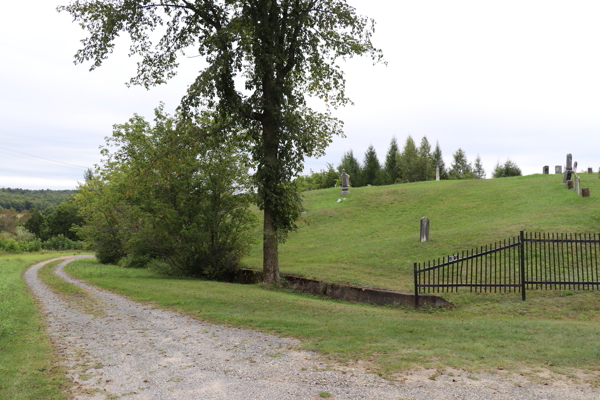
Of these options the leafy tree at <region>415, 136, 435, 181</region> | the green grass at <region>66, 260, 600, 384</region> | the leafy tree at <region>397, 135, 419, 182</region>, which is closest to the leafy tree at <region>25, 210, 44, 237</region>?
the leafy tree at <region>397, 135, 419, 182</region>

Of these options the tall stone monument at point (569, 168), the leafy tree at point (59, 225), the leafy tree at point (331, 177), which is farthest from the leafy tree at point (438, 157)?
the leafy tree at point (59, 225)

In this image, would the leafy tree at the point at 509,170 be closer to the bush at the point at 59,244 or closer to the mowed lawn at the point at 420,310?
the mowed lawn at the point at 420,310

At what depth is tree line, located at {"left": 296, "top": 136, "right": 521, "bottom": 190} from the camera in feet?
273

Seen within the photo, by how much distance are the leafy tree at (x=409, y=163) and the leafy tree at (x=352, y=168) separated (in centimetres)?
829

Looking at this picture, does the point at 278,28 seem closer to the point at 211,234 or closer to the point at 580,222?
the point at 211,234

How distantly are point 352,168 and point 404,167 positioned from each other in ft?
39.5

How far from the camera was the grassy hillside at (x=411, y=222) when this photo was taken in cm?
2072

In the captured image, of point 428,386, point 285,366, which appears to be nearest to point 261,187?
point 285,366

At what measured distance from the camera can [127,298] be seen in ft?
49.8

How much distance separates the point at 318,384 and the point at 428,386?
1443 millimetres

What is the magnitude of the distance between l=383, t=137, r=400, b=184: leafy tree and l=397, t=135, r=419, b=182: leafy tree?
2.13 meters

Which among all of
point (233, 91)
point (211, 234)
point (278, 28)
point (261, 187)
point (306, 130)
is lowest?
point (211, 234)

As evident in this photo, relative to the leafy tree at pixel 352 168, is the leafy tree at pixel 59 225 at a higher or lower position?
lower

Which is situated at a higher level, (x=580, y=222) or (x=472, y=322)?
(x=580, y=222)
